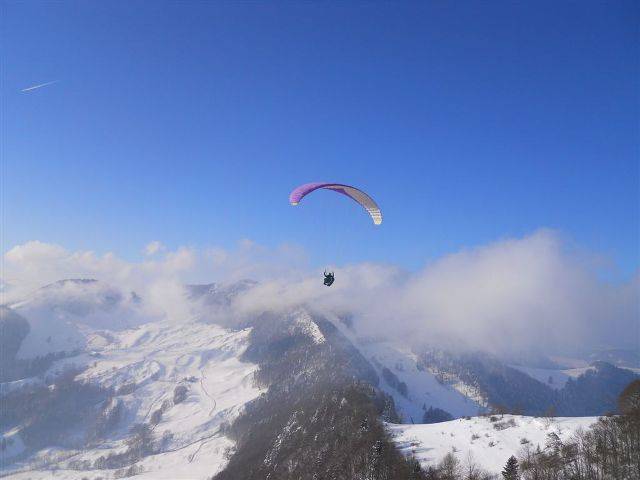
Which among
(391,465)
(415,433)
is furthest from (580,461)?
(415,433)

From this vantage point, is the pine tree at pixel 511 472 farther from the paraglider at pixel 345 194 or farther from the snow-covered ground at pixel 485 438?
the paraglider at pixel 345 194

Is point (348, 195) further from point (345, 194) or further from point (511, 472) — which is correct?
point (511, 472)

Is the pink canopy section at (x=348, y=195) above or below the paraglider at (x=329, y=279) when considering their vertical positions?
above

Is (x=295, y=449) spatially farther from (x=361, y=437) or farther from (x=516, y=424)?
(x=516, y=424)

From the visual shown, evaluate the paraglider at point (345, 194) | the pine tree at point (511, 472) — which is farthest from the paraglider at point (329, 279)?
the pine tree at point (511, 472)

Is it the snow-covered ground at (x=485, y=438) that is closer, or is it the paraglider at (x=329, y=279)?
the paraglider at (x=329, y=279)

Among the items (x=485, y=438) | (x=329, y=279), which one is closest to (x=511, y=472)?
(x=485, y=438)
